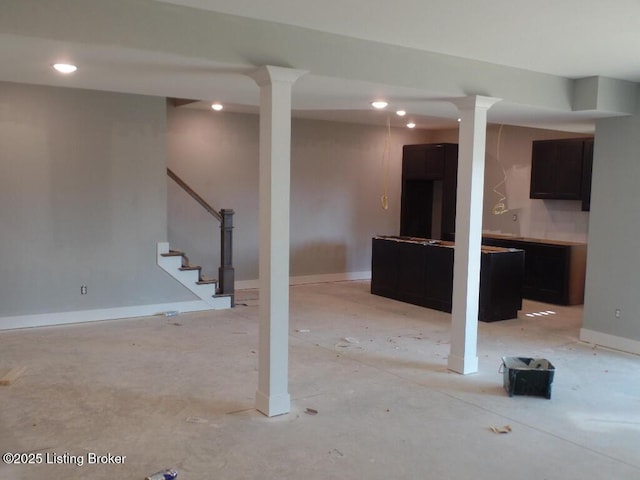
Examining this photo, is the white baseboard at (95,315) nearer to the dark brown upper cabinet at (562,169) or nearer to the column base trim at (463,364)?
the column base trim at (463,364)

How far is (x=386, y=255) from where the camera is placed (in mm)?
8609

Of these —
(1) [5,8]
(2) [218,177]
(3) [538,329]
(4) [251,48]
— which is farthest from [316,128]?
(1) [5,8]

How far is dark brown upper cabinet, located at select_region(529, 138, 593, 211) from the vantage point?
8117 millimetres

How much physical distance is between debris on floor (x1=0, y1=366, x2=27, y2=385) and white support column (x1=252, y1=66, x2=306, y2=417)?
207 centimetres

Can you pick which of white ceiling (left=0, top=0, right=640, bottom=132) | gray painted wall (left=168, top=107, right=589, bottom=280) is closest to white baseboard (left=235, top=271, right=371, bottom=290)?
gray painted wall (left=168, top=107, right=589, bottom=280)

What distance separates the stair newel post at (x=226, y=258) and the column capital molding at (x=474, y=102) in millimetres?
3593

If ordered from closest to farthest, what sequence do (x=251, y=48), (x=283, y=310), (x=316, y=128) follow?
(x=251, y=48)
(x=283, y=310)
(x=316, y=128)

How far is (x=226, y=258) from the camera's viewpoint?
25.2 feet

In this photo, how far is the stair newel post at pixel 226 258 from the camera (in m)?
7.67

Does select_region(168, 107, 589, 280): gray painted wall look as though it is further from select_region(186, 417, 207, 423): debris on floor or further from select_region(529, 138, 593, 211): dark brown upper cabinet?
select_region(186, 417, 207, 423): debris on floor

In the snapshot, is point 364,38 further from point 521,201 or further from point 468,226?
point 521,201

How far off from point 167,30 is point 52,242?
12.6 feet

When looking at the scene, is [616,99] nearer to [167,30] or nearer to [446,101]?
[446,101]

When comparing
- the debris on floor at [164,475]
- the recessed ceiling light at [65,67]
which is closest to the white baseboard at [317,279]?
the recessed ceiling light at [65,67]
